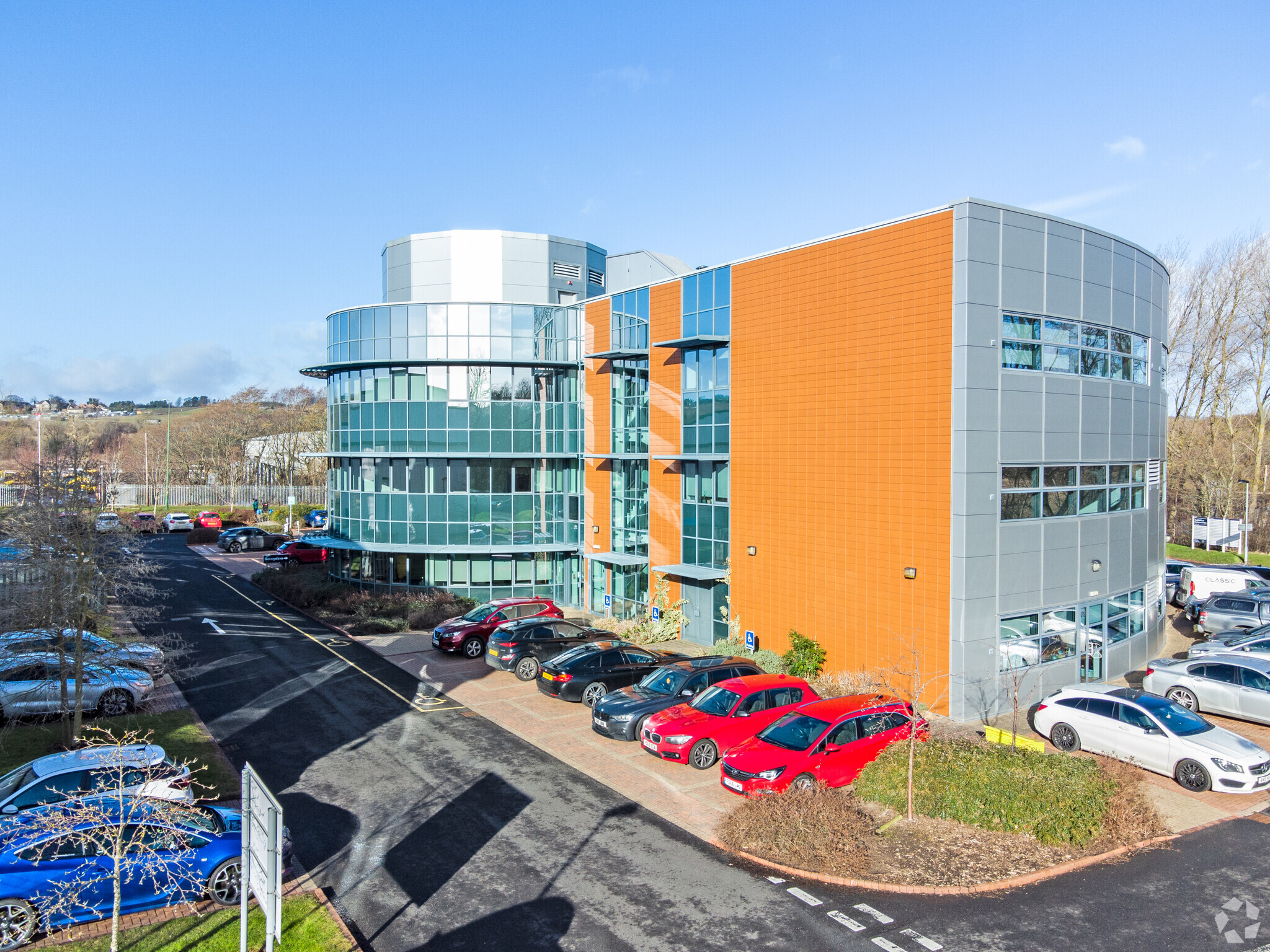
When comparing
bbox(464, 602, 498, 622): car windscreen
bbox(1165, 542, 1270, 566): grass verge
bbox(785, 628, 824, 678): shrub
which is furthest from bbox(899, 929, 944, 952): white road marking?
bbox(1165, 542, 1270, 566): grass verge

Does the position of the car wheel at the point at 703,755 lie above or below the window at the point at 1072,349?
below

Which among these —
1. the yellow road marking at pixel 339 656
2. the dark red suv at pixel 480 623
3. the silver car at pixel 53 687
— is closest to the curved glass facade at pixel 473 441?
the yellow road marking at pixel 339 656

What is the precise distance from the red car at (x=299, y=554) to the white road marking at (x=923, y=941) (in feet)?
128

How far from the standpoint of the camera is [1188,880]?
11.5 metres

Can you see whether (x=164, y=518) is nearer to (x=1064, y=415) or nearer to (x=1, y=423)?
(x=1, y=423)

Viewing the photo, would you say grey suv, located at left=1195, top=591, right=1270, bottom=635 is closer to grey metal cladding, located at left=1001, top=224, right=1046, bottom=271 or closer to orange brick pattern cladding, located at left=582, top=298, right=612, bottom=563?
grey metal cladding, located at left=1001, top=224, right=1046, bottom=271

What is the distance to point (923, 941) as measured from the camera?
9914mm

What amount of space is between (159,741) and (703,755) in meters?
11.1

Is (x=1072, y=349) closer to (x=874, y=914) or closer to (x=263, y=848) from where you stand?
(x=874, y=914)

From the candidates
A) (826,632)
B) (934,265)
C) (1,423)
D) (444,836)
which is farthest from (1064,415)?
(1,423)

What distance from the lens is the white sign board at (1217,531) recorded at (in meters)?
45.9

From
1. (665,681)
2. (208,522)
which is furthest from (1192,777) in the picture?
(208,522)

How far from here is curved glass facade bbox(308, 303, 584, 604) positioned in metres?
31.6

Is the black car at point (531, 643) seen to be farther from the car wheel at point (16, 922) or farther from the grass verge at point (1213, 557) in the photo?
the grass verge at point (1213, 557)
